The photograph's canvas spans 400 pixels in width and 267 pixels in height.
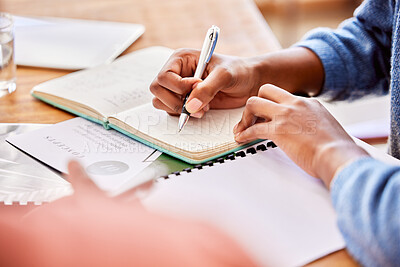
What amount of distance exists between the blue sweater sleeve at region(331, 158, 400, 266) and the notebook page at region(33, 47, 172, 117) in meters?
0.42

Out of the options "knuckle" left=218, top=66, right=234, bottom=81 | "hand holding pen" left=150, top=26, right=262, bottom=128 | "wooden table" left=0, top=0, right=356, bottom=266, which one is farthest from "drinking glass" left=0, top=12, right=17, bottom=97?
"knuckle" left=218, top=66, right=234, bottom=81

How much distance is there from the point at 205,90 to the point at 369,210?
0.33 meters

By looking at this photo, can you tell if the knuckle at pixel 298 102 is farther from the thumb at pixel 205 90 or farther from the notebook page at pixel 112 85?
the notebook page at pixel 112 85

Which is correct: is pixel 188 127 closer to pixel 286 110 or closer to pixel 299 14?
pixel 286 110

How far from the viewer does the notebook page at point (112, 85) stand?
0.86 meters

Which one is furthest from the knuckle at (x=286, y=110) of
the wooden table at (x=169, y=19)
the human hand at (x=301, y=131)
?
the wooden table at (x=169, y=19)

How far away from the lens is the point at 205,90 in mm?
772

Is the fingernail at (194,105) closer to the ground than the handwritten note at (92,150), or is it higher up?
higher up

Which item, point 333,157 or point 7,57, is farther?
point 7,57

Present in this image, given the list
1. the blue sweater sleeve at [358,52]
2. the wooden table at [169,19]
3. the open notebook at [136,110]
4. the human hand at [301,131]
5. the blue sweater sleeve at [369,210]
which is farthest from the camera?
the wooden table at [169,19]

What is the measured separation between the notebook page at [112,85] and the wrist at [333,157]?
0.36 metres

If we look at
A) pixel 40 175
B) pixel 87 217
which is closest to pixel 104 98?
pixel 40 175

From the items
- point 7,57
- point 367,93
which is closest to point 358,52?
point 367,93

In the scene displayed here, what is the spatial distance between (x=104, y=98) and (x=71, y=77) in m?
0.13
